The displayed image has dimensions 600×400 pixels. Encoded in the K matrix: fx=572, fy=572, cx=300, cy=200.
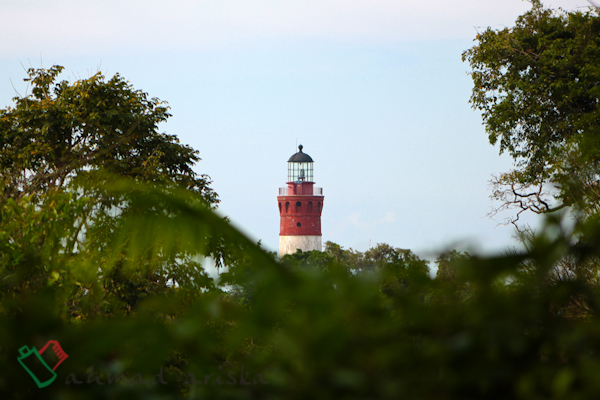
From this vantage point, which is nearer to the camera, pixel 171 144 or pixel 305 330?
pixel 305 330

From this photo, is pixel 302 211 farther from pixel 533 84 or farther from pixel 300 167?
pixel 533 84

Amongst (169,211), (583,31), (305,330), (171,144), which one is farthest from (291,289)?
(583,31)

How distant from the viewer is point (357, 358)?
24.8 inches

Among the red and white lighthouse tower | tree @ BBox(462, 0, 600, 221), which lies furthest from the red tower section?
tree @ BBox(462, 0, 600, 221)

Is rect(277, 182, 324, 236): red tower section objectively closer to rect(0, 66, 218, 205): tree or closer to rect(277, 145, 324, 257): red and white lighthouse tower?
rect(277, 145, 324, 257): red and white lighthouse tower

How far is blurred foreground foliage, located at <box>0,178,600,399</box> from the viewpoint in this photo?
0.61m

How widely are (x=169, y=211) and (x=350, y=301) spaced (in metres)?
0.25

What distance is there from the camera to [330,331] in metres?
0.61

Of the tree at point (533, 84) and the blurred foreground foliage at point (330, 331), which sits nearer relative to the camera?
the blurred foreground foliage at point (330, 331)

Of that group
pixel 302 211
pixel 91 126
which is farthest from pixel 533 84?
pixel 302 211

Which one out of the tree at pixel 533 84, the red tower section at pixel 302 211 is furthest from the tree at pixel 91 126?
the red tower section at pixel 302 211

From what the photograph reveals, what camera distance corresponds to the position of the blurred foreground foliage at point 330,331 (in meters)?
0.61

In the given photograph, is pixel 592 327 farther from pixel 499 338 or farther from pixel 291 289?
pixel 291 289

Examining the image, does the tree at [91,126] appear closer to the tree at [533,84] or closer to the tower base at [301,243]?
the tree at [533,84]
